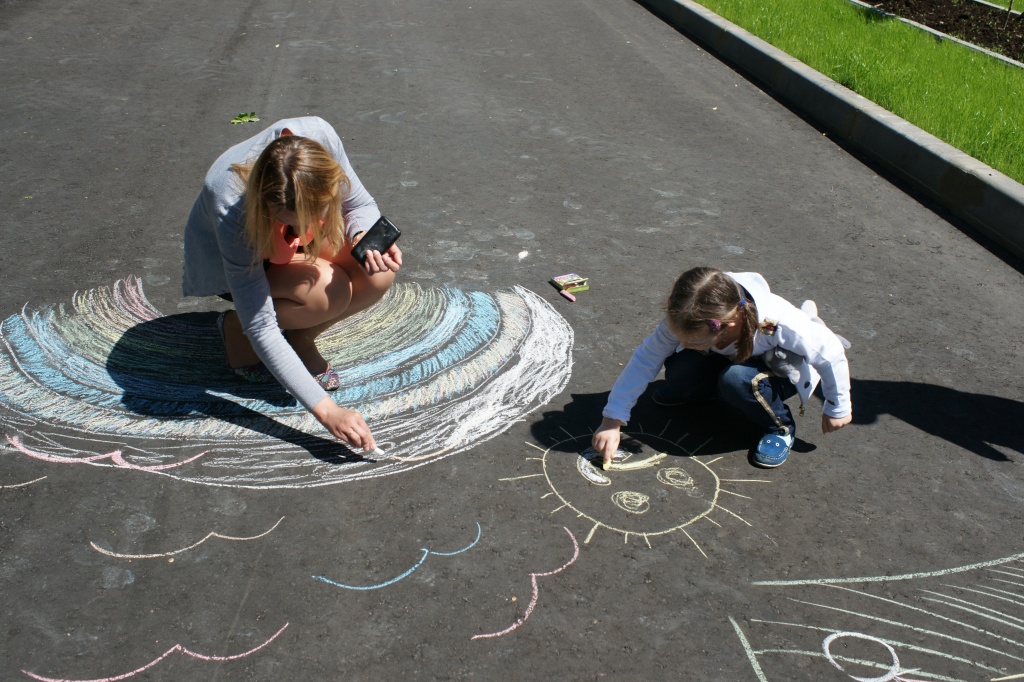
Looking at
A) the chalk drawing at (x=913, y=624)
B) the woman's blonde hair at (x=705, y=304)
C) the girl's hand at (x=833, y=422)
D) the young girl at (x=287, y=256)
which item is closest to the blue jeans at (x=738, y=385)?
the girl's hand at (x=833, y=422)

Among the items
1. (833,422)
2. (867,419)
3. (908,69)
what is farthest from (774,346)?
(908,69)

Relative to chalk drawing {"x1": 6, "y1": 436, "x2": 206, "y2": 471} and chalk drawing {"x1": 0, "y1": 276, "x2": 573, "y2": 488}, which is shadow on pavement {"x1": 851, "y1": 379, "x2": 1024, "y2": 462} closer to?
chalk drawing {"x1": 0, "y1": 276, "x2": 573, "y2": 488}

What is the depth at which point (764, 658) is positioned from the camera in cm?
213

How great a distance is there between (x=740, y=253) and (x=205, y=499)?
9.08 feet

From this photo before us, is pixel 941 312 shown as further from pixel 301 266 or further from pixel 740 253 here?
pixel 301 266

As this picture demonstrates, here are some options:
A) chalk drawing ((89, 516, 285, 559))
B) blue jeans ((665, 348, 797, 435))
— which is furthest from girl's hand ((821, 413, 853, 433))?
→ chalk drawing ((89, 516, 285, 559))

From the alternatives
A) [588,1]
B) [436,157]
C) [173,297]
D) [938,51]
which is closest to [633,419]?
[173,297]

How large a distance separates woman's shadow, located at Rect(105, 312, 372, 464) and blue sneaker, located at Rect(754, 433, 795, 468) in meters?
1.30

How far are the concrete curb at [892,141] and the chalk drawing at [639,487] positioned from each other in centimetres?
267

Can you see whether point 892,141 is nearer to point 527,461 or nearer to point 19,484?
point 527,461

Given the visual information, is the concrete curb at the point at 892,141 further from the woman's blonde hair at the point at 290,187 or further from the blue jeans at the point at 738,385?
the woman's blonde hair at the point at 290,187

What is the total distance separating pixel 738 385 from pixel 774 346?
171 millimetres

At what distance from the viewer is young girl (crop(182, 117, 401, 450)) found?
2463 millimetres

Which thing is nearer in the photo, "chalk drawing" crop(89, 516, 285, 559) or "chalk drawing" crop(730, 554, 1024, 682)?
"chalk drawing" crop(730, 554, 1024, 682)
